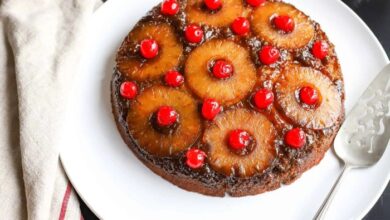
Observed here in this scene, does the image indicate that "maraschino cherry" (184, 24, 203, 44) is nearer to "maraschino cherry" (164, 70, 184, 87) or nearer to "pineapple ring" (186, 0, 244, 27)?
"pineapple ring" (186, 0, 244, 27)

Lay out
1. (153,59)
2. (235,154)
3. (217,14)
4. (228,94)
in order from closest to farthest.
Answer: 1. (235,154)
2. (228,94)
3. (153,59)
4. (217,14)

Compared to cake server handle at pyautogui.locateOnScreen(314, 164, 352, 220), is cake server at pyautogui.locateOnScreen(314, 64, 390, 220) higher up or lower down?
higher up

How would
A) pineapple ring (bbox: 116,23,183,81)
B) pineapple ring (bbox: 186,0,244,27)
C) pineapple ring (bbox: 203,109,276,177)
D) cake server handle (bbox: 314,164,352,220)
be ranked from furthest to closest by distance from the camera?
pineapple ring (bbox: 186,0,244,27)
pineapple ring (bbox: 116,23,183,81)
cake server handle (bbox: 314,164,352,220)
pineapple ring (bbox: 203,109,276,177)

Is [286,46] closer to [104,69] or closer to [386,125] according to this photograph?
[386,125]

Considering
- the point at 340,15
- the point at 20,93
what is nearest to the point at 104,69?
the point at 20,93

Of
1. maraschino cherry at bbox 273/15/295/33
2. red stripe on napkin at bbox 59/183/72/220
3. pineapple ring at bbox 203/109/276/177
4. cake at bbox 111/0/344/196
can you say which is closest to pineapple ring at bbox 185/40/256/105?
cake at bbox 111/0/344/196

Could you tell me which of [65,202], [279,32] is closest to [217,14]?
[279,32]

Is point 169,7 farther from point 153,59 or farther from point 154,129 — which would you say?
point 154,129
